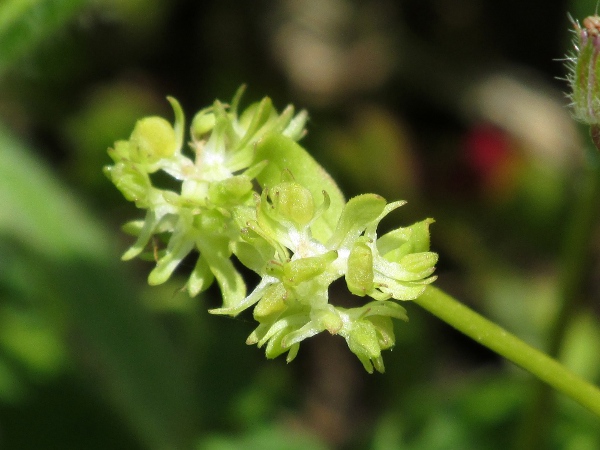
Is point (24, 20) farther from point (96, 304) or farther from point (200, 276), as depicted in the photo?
point (96, 304)

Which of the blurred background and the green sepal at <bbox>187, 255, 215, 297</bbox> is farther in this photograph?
the blurred background

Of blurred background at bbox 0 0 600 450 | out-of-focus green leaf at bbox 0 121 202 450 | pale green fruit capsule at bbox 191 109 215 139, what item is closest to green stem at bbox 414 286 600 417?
pale green fruit capsule at bbox 191 109 215 139

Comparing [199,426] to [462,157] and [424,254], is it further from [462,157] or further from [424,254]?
[424,254]

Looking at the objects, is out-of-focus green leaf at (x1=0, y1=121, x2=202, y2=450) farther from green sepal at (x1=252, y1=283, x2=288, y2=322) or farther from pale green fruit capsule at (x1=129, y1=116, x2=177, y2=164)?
green sepal at (x1=252, y1=283, x2=288, y2=322)

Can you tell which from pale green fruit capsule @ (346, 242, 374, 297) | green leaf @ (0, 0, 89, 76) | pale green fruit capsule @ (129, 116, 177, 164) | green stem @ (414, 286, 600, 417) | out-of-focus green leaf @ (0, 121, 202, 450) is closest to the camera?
pale green fruit capsule @ (346, 242, 374, 297)

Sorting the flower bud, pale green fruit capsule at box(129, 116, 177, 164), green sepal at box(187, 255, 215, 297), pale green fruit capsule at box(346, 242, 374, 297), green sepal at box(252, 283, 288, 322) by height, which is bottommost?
green sepal at box(187, 255, 215, 297)

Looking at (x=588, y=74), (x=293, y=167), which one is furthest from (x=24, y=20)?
(x=588, y=74)

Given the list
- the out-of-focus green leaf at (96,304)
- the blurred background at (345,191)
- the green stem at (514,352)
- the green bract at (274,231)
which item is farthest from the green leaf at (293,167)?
the out-of-focus green leaf at (96,304)

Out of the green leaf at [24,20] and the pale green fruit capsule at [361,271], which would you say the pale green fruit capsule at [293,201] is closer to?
the pale green fruit capsule at [361,271]
